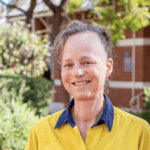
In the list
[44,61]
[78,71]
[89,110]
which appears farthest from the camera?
[44,61]

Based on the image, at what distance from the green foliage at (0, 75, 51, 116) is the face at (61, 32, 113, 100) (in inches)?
171

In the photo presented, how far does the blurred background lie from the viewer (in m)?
3.04

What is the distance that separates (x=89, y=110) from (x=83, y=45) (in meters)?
0.42

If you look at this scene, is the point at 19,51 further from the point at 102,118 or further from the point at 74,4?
the point at 102,118

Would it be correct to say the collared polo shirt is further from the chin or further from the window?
the window

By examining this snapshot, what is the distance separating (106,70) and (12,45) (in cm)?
660

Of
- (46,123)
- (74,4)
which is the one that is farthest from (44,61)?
(46,123)

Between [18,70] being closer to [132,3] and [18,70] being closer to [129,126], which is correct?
[132,3]

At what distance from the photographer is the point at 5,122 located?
113 inches

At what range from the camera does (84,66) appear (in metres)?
1.28

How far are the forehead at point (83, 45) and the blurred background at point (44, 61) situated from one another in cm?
53

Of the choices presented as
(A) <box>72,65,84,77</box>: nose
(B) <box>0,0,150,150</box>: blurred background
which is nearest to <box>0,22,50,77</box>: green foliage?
(B) <box>0,0,150,150</box>: blurred background

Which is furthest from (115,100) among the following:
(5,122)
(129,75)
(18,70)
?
(5,122)

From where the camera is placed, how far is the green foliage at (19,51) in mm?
7449
